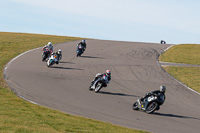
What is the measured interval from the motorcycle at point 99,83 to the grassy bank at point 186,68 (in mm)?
9220

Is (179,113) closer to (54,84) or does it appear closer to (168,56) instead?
A: (54,84)

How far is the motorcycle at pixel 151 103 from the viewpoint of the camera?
15.9m

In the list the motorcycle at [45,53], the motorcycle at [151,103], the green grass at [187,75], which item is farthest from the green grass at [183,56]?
the motorcycle at [151,103]

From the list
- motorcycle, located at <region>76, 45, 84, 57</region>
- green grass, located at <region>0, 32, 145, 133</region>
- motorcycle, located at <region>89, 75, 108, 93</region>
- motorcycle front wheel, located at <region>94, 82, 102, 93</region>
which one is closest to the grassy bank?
motorcycle, located at <region>89, 75, 108, 93</region>

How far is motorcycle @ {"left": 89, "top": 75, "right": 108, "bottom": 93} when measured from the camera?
19797mm

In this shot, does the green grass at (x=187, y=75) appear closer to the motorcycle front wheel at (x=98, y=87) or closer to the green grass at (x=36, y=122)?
the motorcycle front wheel at (x=98, y=87)

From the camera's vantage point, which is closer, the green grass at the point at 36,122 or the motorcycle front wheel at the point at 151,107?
the green grass at the point at 36,122

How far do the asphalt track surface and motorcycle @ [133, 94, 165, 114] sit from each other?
321 millimetres

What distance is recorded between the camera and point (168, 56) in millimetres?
41375

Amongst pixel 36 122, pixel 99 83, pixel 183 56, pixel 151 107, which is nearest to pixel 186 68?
pixel 183 56

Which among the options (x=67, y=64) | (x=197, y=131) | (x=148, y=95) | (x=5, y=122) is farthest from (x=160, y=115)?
(x=67, y=64)

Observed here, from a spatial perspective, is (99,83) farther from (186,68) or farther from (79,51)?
(186,68)

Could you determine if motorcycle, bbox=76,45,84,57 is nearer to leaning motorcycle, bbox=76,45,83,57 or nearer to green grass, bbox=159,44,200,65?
leaning motorcycle, bbox=76,45,83,57

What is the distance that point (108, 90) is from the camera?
21562mm
